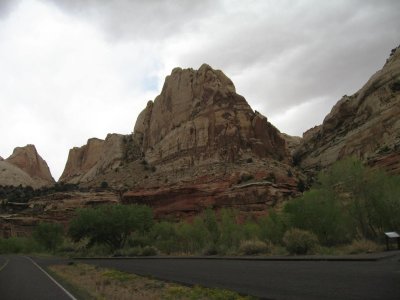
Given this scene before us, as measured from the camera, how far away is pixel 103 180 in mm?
125375

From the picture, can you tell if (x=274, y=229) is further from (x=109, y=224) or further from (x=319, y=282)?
(x=319, y=282)

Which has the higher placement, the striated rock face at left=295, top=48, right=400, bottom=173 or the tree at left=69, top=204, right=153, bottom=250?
the striated rock face at left=295, top=48, right=400, bottom=173

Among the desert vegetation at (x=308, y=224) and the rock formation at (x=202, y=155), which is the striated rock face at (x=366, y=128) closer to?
the rock formation at (x=202, y=155)

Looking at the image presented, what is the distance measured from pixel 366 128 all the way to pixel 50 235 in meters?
64.8

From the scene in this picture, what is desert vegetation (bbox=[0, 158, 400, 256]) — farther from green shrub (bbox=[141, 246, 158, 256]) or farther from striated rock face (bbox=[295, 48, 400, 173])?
striated rock face (bbox=[295, 48, 400, 173])

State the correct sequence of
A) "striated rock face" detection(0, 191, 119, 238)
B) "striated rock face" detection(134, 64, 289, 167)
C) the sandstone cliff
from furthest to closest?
the sandstone cliff, "striated rock face" detection(134, 64, 289, 167), "striated rock face" detection(0, 191, 119, 238)

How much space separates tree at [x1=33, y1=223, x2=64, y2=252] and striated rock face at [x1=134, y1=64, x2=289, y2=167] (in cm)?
3537

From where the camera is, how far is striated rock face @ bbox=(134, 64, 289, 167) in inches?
4242

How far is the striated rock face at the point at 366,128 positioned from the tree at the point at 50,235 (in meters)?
57.9

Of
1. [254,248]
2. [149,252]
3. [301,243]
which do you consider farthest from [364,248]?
[149,252]

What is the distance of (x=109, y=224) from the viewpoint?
5722cm

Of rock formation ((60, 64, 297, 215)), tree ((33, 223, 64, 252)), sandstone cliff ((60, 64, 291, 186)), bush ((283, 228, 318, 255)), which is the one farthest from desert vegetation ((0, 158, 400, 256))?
sandstone cliff ((60, 64, 291, 186))

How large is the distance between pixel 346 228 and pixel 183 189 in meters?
62.6

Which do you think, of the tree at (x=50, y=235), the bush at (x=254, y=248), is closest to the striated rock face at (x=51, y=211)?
the tree at (x=50, y=235)
